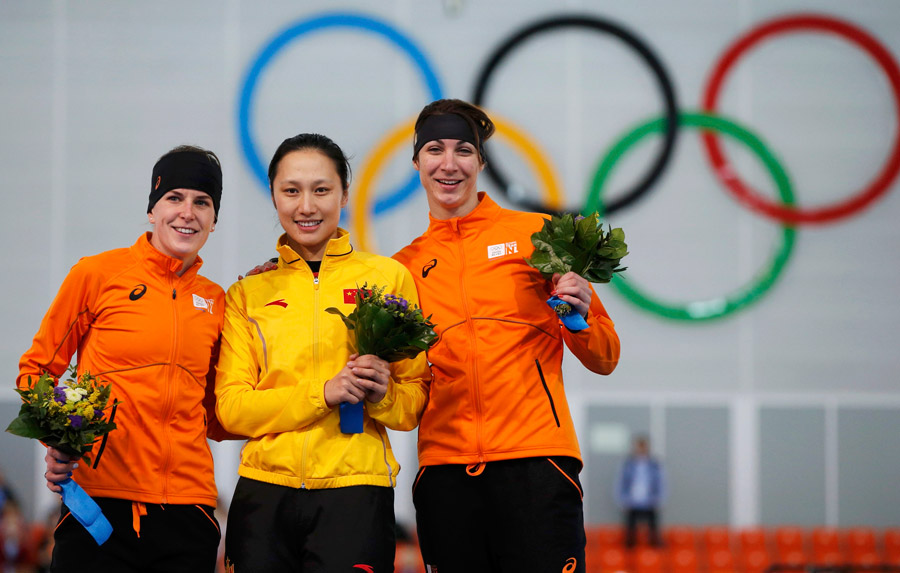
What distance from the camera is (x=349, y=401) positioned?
3072 millimetres

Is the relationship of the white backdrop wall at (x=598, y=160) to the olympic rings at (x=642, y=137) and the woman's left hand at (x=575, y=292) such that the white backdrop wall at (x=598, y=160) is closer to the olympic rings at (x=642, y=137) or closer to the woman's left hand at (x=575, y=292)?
the olympic rings at (x=642, y=137)

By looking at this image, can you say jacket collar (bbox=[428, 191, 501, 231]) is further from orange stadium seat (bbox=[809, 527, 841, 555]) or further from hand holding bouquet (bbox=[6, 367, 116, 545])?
orange stadium seat (bbox=[809, 527, 841, 555])

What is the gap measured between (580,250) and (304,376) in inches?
43.5

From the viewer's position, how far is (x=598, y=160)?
13609 millimetres

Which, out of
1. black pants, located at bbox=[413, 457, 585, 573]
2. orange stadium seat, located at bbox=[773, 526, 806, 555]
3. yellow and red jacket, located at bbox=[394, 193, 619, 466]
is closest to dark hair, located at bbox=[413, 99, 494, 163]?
yellow and red jacket, located at bbox=[394, 193, 619, 466]

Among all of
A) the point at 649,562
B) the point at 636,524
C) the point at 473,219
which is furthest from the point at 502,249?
the point at 636,524

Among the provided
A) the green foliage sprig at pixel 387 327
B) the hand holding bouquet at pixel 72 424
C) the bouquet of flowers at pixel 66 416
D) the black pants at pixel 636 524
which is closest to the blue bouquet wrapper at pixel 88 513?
the hand holding bouquet at pixel 72 424

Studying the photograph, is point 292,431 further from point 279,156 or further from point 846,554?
point 846,554

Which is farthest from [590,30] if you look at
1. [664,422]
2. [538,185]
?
[664,422]

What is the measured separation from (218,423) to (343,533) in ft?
2.77

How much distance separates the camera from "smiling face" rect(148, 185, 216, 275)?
3504 mm

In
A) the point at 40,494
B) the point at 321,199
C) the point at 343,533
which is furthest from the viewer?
the point at 40,494

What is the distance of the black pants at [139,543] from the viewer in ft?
10.3

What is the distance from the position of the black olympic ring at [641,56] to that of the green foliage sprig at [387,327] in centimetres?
1058
